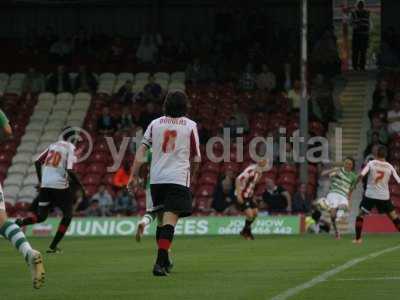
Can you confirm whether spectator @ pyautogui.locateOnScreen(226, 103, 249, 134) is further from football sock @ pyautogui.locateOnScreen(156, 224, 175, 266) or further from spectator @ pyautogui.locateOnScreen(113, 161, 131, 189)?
football sock @ pyautogui.locateOnScreen(156, 224, 175, 266)

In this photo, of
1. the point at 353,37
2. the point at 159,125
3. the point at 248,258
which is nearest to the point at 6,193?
the point at 353,37

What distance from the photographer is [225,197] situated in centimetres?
3159

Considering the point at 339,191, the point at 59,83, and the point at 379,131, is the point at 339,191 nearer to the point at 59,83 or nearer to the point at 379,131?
the point at 379,131

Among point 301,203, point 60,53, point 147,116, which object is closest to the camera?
point 301,203

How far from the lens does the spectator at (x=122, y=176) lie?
32812mm

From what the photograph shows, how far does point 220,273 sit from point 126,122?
20622mm

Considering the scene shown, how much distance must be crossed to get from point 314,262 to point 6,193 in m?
19.1

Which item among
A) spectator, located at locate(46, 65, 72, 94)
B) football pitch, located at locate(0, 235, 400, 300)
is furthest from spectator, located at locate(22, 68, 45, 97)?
football pitch, located at locate(0, 235, 400, 300)

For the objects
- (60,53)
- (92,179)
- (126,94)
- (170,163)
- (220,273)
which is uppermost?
(60,53)

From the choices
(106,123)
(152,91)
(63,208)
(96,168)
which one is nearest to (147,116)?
(106,123)

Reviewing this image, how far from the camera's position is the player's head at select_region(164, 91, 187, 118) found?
46.1ft

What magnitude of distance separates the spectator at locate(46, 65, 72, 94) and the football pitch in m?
15.6

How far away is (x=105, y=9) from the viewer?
43.5 m

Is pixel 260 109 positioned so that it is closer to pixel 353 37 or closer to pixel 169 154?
pixel 353 37
